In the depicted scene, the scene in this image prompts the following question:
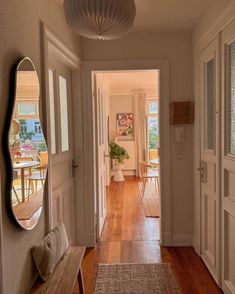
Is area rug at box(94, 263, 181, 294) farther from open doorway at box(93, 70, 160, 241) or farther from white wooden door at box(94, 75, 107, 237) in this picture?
open doorway at box(93, 70, 160, 241)

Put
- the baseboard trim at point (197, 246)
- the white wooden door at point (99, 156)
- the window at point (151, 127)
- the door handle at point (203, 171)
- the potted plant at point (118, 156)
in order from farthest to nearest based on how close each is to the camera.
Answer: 1. the window at point (151, 127)
2. the potted plant at point (118, 156)
3. the white wooden door at point (99, 156)
4. the baseboard trim at point (197, 246)
5. the door handle at point (203, 171)

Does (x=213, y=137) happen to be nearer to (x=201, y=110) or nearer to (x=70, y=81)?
(x=201, y=110)

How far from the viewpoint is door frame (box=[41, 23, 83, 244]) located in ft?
6.89

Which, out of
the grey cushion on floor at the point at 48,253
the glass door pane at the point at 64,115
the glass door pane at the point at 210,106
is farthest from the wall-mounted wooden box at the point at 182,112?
the grey cushion on floor at the point at 48,253

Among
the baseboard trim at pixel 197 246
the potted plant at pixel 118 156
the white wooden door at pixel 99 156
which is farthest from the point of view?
the potted plant at pixel 118 156

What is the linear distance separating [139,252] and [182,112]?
1611 mm

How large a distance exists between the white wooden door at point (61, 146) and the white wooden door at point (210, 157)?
1397 millimetres

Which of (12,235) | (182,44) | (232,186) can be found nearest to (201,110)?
(182,44)

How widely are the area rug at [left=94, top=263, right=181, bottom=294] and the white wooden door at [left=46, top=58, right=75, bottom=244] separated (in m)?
0.65

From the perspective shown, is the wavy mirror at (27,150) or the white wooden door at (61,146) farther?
the white wooden door at (61,146)

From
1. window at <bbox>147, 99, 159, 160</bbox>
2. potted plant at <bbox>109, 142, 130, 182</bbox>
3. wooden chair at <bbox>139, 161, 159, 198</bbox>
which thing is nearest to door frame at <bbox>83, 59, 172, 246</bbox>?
wooden chair at <bbox>139, 161, 159, 198</bbox>

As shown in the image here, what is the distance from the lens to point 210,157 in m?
2.68

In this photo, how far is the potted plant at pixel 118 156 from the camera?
7.37 meters

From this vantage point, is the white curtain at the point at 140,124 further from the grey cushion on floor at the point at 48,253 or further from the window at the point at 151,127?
the grey cushion on floor at the point at 48,253
